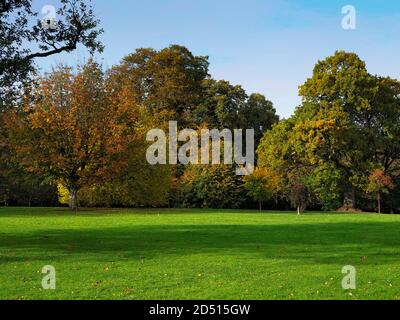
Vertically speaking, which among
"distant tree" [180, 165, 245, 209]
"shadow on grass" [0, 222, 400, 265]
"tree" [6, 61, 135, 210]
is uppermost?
"tree" [6, 61, 135, 210]

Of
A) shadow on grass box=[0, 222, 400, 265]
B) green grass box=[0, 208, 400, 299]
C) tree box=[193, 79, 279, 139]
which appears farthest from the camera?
tree box=[193, 79, 279, 139]

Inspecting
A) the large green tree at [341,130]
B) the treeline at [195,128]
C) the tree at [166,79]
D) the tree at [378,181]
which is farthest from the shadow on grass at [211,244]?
the tree at [166,79]

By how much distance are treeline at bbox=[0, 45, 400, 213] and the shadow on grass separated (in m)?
18.1

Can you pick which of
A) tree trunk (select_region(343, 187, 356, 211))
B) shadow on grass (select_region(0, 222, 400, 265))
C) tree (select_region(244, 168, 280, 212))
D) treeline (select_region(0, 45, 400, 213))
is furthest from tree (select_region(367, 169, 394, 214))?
shadow on grass (select_region(0, 222, 400, 265))

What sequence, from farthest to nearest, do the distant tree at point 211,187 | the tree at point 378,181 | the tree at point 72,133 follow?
the distant tree at point 211,187
the tree at point 378,181
the tree at point 72,133

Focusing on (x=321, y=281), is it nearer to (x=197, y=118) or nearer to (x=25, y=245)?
(x=25, y=245)

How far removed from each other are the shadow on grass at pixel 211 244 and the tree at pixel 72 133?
17.2m

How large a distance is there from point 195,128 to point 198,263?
155 ft

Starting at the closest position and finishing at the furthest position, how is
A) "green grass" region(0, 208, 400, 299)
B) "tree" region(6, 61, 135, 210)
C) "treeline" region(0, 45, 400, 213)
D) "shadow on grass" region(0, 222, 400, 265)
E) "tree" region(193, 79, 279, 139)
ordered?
"green grass" region(0, 208, 400, 299) → "shadow on grass" region(0, 222, 400, 265) → "tree" region(6, 61, 135, 210) → "treeline" region(0, 45, 400, 213) → "tree" region(193, 79, 279, 139)

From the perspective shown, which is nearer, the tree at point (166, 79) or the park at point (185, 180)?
the park at point (185, 180)

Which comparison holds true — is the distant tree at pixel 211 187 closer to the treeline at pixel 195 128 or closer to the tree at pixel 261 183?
the treeline at pixel 195 128

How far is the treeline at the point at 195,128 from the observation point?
4203cm

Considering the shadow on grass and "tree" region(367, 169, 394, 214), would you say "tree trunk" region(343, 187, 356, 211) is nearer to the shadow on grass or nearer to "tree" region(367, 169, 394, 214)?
"tree" region(367, 169, 394, 214)

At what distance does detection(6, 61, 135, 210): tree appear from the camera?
4122 centimetres
